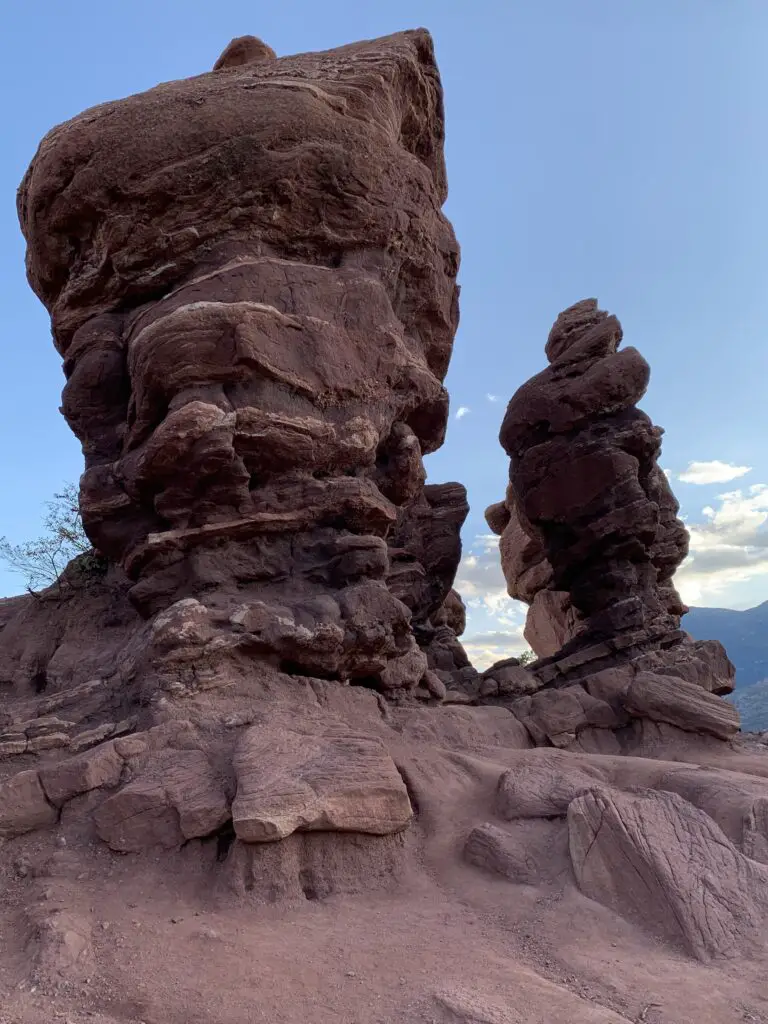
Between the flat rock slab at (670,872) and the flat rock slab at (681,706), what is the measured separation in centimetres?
574

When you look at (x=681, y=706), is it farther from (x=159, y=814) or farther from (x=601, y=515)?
(x=159, y=814)

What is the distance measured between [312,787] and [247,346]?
6156 millimetres

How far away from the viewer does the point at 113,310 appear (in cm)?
1209

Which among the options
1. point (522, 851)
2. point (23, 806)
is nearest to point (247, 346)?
point (23, 806)

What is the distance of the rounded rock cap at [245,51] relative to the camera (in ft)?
50.2

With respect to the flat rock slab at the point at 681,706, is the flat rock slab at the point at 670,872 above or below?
below

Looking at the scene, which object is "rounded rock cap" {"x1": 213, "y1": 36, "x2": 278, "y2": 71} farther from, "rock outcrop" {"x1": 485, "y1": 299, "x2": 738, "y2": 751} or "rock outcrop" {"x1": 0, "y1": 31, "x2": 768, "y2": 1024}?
"rock outcrop" {"x1": 485, "y1": 299, "x2": 738, "y2": 751}

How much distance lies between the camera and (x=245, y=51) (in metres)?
15.4

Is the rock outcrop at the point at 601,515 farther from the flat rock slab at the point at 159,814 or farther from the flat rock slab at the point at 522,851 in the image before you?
the flat rock slab at the point at 159,814

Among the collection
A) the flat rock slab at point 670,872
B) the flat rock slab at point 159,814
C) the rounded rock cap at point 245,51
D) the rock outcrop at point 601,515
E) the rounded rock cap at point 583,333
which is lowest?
the flat rock slab at point 670,872

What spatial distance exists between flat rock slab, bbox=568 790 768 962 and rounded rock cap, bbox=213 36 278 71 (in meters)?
15.9

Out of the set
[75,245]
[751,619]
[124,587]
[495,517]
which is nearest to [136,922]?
[124,587]

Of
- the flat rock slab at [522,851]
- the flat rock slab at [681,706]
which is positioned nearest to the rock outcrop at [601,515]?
the flat rock slab at [681,706]

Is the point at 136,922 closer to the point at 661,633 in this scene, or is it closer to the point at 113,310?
the point at 113,310
